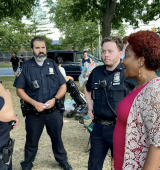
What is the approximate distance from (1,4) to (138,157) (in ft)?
29.2

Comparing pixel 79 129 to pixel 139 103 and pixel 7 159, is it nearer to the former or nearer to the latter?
pixel 7 159

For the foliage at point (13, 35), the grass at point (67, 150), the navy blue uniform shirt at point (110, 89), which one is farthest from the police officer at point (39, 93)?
the foliage at point (13, 35)

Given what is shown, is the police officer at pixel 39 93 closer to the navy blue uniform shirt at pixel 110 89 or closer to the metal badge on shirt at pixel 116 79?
the navy blue uniform shirt at pixel 110 89

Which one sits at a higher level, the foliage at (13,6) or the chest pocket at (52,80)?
the foliage at (13,6)

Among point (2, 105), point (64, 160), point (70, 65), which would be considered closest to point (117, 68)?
point (2, 105)

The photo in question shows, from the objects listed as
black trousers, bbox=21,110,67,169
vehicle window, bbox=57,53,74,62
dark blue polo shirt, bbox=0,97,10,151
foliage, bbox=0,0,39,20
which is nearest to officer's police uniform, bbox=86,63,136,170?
black trousers, bbox=21,110,67,169

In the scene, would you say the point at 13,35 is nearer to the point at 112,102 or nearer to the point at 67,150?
the point at 67,150

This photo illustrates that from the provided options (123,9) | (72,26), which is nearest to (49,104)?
(123,9)

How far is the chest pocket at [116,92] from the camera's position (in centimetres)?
240

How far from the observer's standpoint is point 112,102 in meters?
2.39

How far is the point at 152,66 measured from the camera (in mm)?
1331

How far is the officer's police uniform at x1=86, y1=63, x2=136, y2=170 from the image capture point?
93.0 inches

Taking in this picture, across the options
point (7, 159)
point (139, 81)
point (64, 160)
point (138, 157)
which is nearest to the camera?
point (138, 157)

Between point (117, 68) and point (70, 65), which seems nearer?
point (117, 68)
